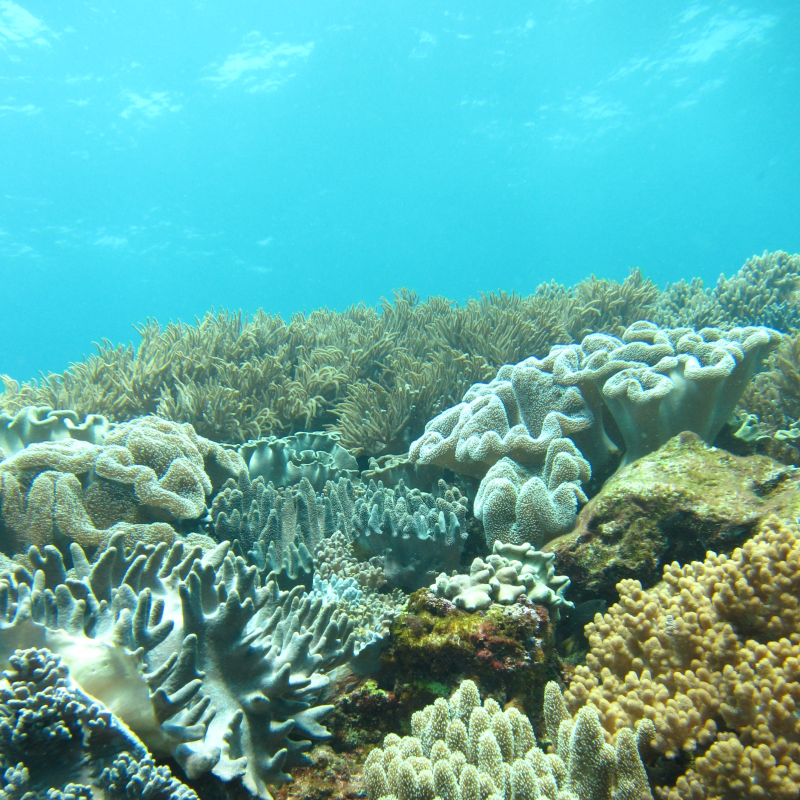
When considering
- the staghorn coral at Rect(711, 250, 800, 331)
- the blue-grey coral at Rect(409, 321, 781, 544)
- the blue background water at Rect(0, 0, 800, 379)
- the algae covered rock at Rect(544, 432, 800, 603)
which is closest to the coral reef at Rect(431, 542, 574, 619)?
the algae covered rock at Rect(544, 432, 800, 603)

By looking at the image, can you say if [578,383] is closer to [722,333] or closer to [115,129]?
[722,333]

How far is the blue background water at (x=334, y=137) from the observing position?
176ft

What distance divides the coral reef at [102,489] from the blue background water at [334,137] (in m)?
17.4

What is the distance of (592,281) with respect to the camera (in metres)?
8.95

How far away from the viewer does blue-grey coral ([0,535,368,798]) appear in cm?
167

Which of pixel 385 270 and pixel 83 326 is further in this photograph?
pixel 385 270

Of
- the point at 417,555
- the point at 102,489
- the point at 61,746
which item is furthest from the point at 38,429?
the point at 417,555

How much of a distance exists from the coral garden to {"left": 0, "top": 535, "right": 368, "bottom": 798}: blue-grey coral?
1 centimetres

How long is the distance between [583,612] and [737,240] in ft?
627

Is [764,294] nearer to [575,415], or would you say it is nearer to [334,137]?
[575,415]

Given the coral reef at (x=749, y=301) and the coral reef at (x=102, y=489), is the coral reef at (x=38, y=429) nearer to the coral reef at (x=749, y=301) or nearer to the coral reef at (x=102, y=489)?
the coral reef at (x=102, y=489)

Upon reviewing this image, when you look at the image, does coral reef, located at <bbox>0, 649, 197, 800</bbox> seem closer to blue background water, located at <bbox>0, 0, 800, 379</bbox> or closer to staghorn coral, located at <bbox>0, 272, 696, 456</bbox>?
staghorn coral, located at <bbox>0, 272, 696, 456</bbox>

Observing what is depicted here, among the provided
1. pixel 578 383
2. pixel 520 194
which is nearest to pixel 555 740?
pixel 578 383

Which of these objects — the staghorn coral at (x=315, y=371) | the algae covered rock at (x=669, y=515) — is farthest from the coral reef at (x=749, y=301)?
the algae covered rock at (x=669, y=515)
